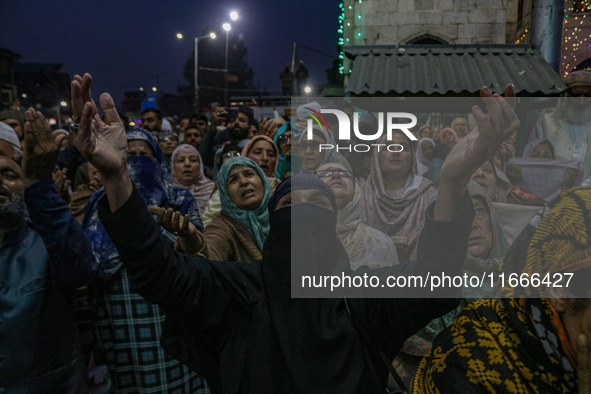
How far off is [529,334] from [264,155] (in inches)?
105

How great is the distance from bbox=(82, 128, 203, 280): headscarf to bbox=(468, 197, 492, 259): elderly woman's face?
5.31ft

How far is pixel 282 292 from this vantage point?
1493mm

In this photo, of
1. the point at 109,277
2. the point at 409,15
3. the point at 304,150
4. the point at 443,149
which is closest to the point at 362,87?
the point at 443,149

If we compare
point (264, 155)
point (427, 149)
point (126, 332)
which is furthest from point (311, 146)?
point (126, 332)

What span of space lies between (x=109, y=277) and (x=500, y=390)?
1751 millimetres

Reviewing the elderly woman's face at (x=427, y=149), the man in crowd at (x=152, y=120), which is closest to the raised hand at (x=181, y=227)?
the elderly woman's face at (x=427, y=149)

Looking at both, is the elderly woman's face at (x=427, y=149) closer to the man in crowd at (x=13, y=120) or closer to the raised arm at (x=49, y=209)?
the raised arm at (x=49, y=209)

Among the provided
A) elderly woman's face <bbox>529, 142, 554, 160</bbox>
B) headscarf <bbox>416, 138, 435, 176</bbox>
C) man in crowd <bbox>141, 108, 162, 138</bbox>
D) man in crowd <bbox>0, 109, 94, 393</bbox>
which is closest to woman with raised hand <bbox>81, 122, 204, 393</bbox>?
man in crowd <bbox>0, 109, 94, 393</bbox>

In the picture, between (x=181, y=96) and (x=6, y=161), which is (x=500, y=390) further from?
(x=181, y=96)

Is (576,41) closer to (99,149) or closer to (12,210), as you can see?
(99,149)

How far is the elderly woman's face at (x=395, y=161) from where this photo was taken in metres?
3.12

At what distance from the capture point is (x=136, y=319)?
2.08 metres

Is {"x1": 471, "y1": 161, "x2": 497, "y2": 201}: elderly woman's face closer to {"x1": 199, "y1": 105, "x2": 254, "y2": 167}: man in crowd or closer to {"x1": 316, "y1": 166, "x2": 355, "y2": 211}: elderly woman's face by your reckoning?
{"x1": 316, "y1": 166, "x2": 355, "y2": 211}: elderly woman's face

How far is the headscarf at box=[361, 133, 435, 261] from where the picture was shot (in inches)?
111
